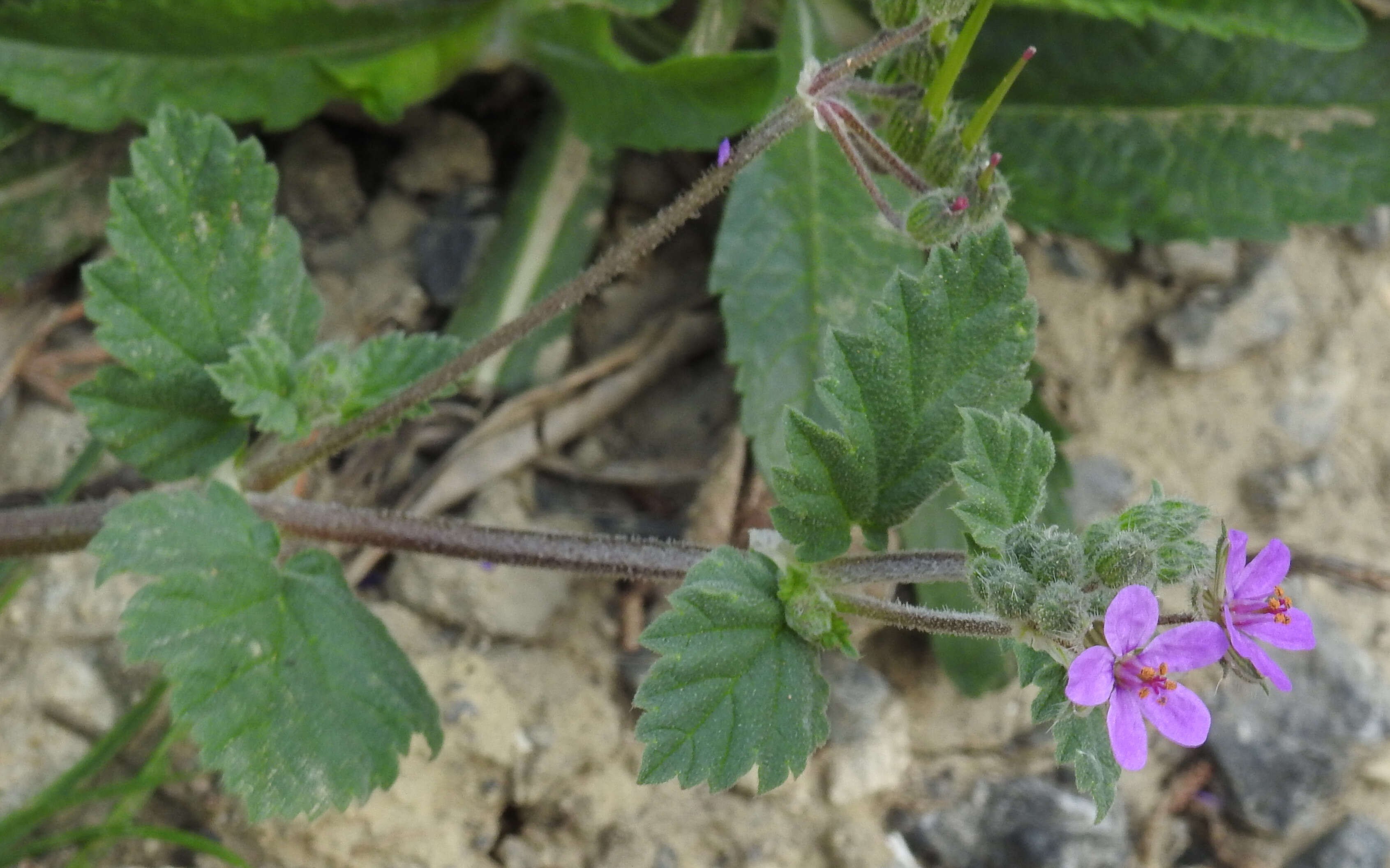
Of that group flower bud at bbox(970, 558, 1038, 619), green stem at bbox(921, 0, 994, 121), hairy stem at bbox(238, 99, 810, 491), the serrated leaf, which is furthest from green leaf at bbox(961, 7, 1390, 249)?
the serrated leaf

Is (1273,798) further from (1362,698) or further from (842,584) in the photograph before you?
(842,584)

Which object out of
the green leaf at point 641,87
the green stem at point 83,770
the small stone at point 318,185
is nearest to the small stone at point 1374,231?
the green leaf at point 641,87

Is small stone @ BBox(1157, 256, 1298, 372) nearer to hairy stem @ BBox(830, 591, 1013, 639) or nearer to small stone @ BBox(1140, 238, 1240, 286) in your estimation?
small stone @ BBox(1140, 238, 1240, 286)

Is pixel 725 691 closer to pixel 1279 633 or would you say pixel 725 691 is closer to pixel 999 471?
pixel 999 471

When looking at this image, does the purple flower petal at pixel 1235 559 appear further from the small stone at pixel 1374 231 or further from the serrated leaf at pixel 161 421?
the small stone at pixel 1374 231

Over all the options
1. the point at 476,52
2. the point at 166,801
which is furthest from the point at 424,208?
the point at 166,801

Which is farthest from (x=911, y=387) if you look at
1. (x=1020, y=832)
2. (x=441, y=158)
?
(x=441, y=158)
